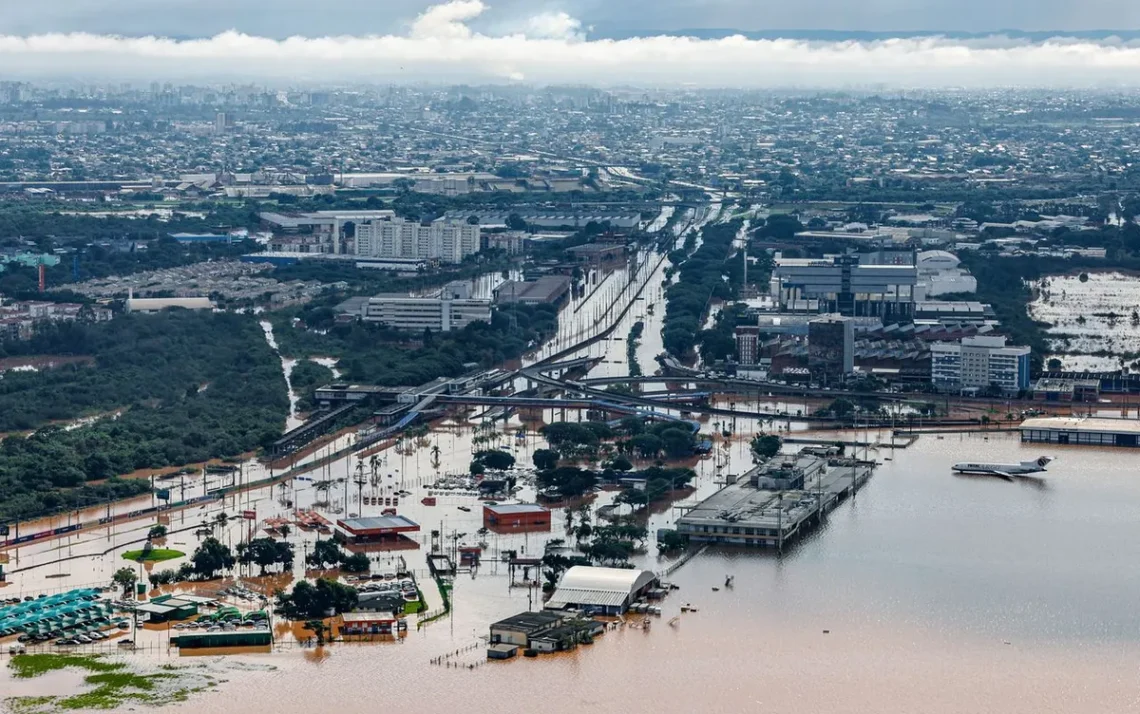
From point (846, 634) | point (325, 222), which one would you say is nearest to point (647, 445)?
point (846, 634)

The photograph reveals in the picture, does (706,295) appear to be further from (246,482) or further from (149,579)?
(149,579)

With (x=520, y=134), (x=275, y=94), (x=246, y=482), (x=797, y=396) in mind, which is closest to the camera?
(x=246, y=482)

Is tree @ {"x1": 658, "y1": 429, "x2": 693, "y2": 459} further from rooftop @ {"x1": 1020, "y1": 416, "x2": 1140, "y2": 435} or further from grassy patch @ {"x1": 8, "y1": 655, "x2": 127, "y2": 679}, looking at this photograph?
grassy patch @ {"x1": 8, "y1": 655, "x2": 127, "y2": 679}

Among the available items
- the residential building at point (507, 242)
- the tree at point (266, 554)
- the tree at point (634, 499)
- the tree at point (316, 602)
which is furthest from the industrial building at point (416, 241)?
the tree at point (316, 602)

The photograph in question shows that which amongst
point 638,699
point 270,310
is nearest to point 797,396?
point 270,310

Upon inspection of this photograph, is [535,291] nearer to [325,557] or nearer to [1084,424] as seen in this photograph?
[1084,424]

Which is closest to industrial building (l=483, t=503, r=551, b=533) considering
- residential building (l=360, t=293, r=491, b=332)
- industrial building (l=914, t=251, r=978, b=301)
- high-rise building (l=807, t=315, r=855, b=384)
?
high-rise building (l=807, t=315, r=855, b=384)

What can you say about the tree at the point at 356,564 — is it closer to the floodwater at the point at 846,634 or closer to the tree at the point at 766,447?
the floodwater at the point at 846,634
